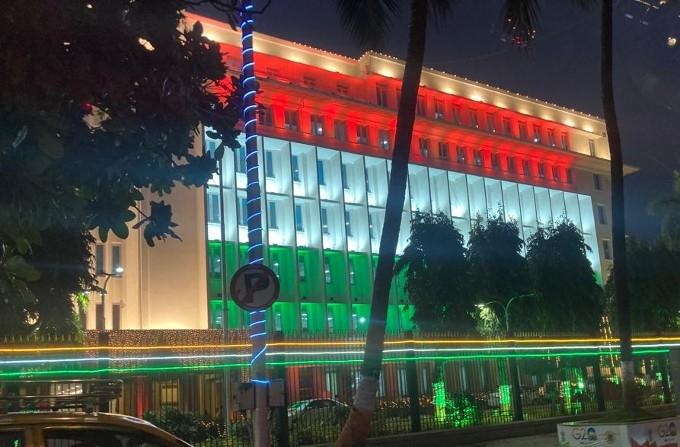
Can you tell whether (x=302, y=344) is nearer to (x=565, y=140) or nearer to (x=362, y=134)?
(x=362, y=134)

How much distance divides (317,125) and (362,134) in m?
4.17

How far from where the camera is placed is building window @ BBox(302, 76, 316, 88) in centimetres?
4889

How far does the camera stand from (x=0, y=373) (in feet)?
35.2

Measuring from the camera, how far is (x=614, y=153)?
14734 mm

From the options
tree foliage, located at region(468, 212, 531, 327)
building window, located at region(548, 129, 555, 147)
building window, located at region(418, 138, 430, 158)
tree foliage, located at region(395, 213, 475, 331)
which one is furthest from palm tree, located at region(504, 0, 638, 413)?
building window, located at region(548, 129, 555, 147)

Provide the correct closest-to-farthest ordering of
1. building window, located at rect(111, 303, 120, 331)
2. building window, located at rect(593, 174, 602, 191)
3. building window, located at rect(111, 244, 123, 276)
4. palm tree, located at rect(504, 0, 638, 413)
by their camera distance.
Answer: palm tree, located at rect(504, 0, 638, 413)
building window, located at rect(111, 303, 120, 331)
building window, located at rect(111, 244, 123, 276)
building window, located at rect(593, 174, 602, 191)

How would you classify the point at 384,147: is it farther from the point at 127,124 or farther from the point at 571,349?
the point at 127,124

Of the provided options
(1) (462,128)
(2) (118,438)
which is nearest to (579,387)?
(2) (118,438)

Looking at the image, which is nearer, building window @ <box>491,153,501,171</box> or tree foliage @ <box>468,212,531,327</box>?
tree foliage @ <box>468,212,531,327</box>

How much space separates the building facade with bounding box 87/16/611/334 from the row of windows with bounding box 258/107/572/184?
106 millimetres

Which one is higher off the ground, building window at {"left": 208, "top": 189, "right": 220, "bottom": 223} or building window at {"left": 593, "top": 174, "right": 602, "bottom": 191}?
building window at {"left": 593, "top": 174, "right": 602, "bottom": 191}

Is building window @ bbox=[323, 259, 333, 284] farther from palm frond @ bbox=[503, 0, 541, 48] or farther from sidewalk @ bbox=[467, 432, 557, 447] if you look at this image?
palm frond @ bbox=[503, 0, 541, 48]

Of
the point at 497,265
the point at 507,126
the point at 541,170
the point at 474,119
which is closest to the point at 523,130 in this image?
the point at 507,126

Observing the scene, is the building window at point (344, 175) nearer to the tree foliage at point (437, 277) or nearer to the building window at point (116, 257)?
the building window at point (116, 257)
